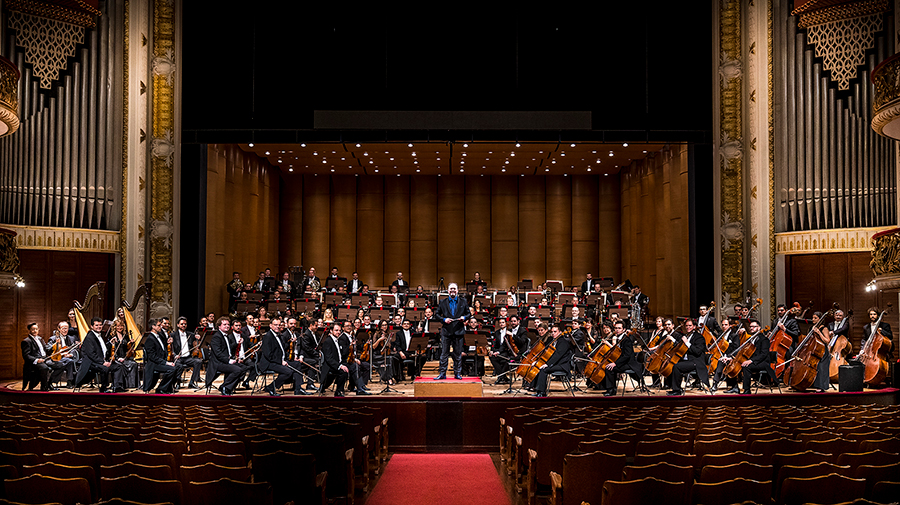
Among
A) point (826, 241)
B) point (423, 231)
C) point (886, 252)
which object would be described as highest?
point (423, 231)

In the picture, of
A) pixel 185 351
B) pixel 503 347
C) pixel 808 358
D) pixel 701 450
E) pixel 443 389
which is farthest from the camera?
pixel 503 347

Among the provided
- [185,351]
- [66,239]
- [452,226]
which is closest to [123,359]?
[185,351]

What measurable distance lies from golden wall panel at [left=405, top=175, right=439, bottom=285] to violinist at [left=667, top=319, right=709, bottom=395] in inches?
596

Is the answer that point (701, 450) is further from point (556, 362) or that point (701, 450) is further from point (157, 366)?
point (157, 366)

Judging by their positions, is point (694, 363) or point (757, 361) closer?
point (757, 361)

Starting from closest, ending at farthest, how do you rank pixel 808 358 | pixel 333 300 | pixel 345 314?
pixel 808 358, pixel 345 314, pixel 333 300

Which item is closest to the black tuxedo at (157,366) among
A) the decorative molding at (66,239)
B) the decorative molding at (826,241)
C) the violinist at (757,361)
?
the decorative molding at (66,239)

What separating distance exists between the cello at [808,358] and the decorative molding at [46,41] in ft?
48.6

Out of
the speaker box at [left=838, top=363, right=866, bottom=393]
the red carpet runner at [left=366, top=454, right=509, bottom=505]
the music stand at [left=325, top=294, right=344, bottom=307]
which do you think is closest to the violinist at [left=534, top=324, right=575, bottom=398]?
the red carpet runner at [left=366, top=454, right=509, bottom=505]

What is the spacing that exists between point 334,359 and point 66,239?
761 cm

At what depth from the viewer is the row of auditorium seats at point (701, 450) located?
14.1 feet

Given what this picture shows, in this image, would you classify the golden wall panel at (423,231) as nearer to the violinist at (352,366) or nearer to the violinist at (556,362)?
the violinist at (352,366)

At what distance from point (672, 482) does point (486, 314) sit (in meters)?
12.0

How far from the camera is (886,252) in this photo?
1230 cm
